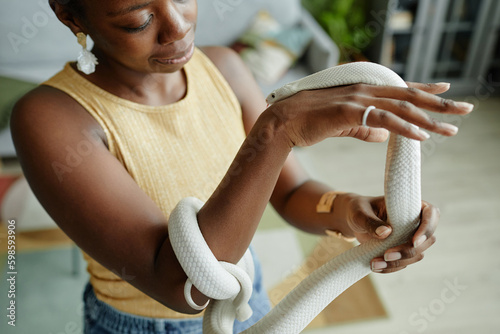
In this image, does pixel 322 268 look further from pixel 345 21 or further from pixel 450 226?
pixel 345 21

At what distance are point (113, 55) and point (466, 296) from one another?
189 cm

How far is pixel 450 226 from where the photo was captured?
2.34m

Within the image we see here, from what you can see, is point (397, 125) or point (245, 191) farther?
point (245, 191)

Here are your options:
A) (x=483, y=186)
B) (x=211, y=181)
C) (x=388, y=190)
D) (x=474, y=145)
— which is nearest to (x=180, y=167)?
(x=211, y=181)

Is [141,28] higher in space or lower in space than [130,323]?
higher

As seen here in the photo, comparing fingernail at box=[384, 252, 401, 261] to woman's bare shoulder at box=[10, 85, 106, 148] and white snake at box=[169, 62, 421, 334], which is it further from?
woman's bare shoulder at box=[10, 85, 106, 148]

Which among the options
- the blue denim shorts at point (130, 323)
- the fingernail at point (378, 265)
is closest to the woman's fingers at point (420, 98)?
the fingernail at point (378, 265)

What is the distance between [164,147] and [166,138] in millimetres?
17

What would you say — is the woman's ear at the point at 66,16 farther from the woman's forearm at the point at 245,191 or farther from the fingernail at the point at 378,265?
the fingernail at the point at 378,265

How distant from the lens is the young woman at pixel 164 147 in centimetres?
51

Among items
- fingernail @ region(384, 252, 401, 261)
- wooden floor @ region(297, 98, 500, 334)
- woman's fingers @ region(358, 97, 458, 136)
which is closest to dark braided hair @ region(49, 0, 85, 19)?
woman's fingers @ region(358, 97, 458, 136)

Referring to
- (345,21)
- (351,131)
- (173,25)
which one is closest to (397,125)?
(351,131)

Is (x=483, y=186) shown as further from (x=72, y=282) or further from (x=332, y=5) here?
(x=72, y=282)

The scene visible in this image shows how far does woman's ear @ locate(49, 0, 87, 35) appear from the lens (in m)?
0.65
